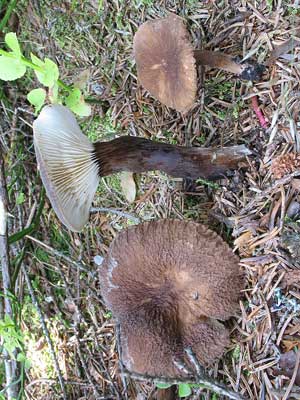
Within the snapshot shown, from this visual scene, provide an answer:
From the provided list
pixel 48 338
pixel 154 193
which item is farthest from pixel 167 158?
pixel 48 338

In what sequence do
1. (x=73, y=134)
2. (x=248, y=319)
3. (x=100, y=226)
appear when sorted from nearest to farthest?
(x=73, y=134), (x=248, y=319), (x=100, y=226)

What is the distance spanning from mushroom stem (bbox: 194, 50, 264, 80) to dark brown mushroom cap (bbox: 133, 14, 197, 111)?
0.12 meters

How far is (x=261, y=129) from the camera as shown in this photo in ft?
7.24

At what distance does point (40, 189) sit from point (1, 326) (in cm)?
91

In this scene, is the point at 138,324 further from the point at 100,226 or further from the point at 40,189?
the point at 40,189

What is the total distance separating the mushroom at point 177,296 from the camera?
2.15m

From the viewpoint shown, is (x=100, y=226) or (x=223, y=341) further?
(x=100, y=226)

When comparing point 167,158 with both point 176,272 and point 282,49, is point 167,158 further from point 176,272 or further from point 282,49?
point 282,49

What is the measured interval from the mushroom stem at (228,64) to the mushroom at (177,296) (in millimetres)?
678

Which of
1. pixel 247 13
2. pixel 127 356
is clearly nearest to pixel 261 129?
pixel 247 13

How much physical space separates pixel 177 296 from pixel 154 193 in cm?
57

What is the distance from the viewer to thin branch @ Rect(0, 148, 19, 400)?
2475mm

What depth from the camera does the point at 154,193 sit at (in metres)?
2.55

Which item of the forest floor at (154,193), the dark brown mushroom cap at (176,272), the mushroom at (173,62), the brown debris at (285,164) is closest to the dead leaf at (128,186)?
the forest floor at (154,193)
